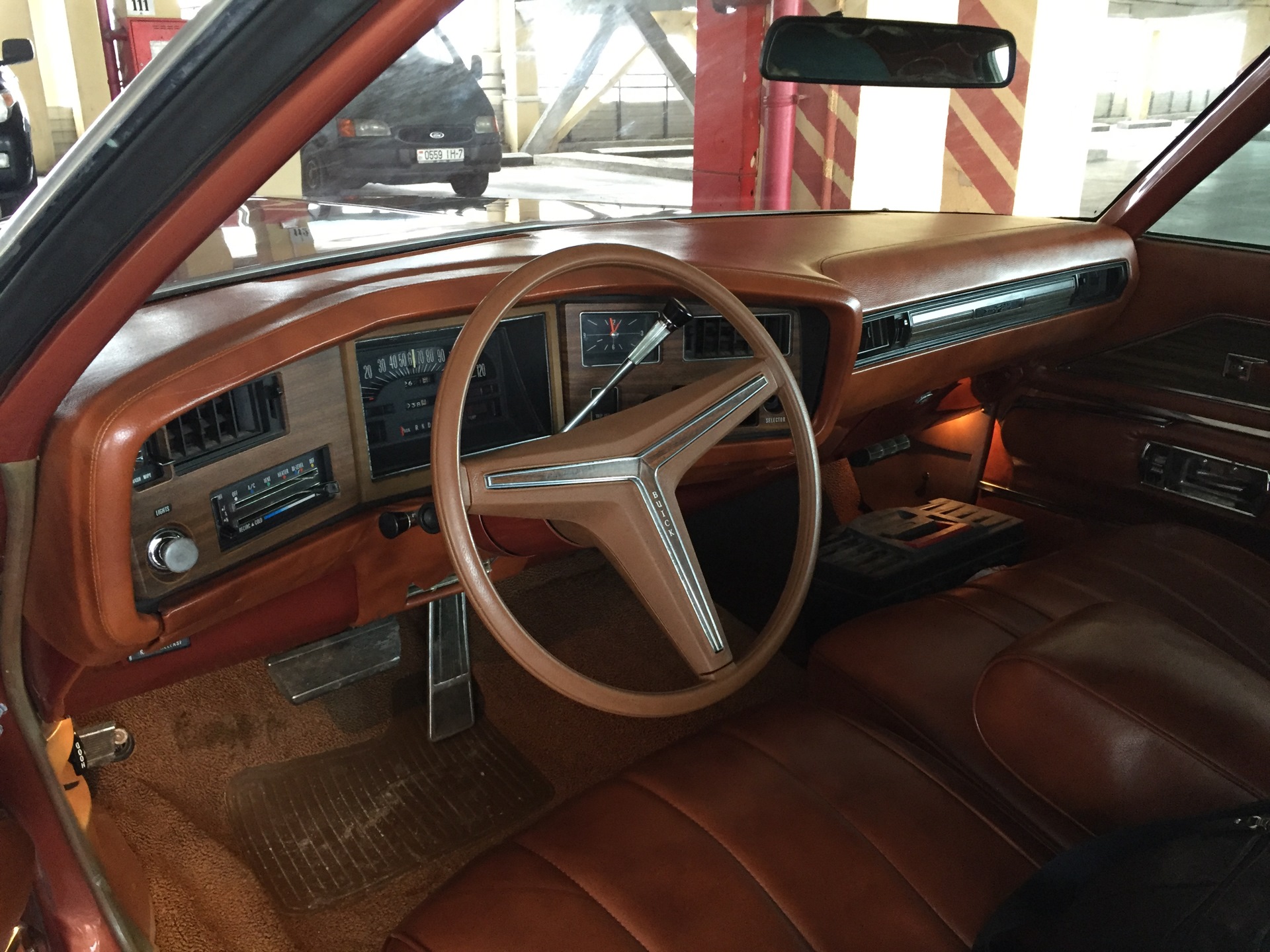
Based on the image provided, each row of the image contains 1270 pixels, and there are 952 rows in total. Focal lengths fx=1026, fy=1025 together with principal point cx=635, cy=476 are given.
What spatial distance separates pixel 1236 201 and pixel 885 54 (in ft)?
3.06

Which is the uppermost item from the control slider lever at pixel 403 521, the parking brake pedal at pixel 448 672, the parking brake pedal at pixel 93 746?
the control slider lever at pixel 403 521

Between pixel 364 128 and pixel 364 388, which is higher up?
pixel 364 128

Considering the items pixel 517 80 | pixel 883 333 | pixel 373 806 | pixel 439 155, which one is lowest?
pixel 373 806

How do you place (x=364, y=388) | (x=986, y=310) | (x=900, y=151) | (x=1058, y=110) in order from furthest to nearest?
(x=900, y=151) → (x=1058, y=110) → (x=986, y=310) → (x=364, y=388)

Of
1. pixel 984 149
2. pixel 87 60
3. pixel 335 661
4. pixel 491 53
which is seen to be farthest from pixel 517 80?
pixel 984 149

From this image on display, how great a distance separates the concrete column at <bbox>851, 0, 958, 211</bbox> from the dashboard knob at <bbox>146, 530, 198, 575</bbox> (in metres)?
2.04

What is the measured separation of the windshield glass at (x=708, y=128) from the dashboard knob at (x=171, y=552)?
1.55 ft

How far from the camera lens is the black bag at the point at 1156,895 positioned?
0.82 meters

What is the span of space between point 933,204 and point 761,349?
5.13 feet

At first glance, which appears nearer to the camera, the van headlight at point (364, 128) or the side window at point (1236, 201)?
the van headlight at point (364, 128)

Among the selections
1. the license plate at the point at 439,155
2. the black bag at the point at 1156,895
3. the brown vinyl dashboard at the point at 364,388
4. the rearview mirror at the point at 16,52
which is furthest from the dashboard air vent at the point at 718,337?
the rearview mirror at the point at 16,52

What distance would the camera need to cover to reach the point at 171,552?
1.18 meters

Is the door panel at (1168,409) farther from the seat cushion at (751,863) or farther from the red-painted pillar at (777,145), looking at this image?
the seat cushion at (751,863)

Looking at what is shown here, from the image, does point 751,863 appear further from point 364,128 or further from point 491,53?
point 491,53
